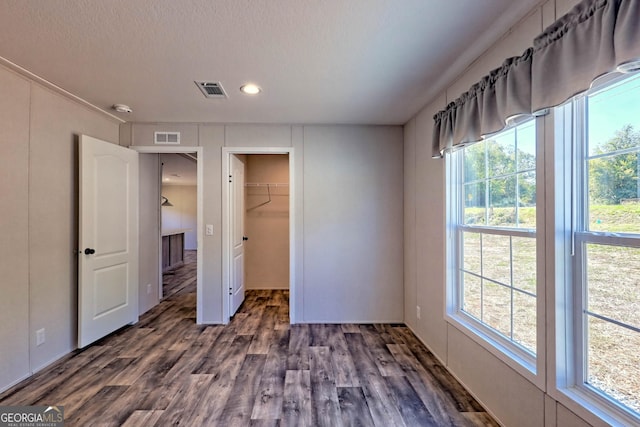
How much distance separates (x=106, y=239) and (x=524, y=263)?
145 inches

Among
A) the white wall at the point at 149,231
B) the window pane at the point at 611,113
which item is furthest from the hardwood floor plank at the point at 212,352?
the window pane at the point at 611,113

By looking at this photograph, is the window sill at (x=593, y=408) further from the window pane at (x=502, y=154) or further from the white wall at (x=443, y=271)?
the window pane at (x=502, y=154)

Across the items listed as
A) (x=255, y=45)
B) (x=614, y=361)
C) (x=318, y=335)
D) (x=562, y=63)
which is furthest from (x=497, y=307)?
(x=255, y=45)

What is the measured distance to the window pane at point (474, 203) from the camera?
2.10 metres

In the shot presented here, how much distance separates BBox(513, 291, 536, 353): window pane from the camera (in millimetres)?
1616

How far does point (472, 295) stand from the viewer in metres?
2.21

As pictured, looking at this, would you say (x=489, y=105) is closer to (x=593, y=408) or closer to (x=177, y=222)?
(x=593, y=408)

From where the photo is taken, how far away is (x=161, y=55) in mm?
1928

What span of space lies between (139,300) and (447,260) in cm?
370

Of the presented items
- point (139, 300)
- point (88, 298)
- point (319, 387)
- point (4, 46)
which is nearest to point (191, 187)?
point (139, 300)

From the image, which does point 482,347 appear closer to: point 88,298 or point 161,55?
point 161,55

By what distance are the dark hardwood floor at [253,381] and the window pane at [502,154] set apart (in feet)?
5.31

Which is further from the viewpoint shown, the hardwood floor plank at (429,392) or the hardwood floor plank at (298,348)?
the hardwood floor plank at (298,348)

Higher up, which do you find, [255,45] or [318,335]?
[255,45]
